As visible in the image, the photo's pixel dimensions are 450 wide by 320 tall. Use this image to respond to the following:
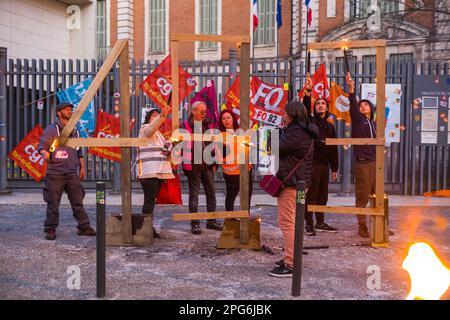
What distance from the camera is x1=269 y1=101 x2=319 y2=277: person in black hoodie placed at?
5.09 metres

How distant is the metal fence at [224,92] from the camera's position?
34.0 ft

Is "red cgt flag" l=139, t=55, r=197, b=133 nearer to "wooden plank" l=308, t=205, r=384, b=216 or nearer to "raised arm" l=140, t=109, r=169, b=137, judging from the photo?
"raised arm" l=140, t=109, r=169, b=137

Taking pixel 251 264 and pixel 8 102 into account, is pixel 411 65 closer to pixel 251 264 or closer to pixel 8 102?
pixel 251 264

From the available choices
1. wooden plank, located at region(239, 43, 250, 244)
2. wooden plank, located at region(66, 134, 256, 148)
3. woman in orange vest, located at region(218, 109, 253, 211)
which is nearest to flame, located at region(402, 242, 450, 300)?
wooden plank, located at region(239, 43, 250, 244)

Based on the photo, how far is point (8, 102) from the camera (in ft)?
35.4

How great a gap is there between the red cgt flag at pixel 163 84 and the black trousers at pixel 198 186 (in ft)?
6.18

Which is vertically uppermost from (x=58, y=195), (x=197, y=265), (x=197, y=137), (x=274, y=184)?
(x=197, y=137)

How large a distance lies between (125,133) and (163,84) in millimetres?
3629

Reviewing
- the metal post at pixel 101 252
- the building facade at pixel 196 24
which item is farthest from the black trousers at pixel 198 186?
the building facade at pixel 196 24

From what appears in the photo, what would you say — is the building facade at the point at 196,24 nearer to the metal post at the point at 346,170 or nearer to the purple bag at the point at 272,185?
the metal post at the point at 346,170

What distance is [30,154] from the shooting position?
10.2 metres

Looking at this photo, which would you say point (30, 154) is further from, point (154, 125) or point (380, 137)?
point (380, 137)

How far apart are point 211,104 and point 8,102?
5.62 meters

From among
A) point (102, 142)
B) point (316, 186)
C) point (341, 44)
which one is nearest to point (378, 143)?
point (316, 186)
